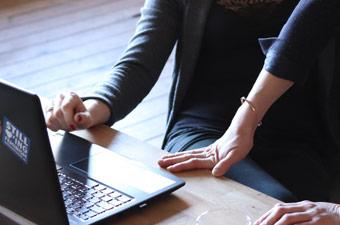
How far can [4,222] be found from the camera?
3.95 feet

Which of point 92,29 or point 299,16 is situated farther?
point 92,29

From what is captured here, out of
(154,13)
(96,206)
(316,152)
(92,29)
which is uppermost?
(154,13)

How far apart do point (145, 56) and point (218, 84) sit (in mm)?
189

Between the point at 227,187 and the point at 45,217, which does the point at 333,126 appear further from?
the point at 45,217

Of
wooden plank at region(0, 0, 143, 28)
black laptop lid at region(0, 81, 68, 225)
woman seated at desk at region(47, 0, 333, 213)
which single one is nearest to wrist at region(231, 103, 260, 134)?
woman seated at desk at region(47, 0, 333, 213)

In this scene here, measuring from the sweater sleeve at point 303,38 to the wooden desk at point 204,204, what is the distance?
0.93 ft

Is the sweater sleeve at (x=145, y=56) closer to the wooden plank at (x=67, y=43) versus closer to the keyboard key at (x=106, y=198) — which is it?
the keyboard key at (x=106, y=198)

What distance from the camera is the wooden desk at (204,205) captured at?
3.86ft

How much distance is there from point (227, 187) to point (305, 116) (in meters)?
0.50

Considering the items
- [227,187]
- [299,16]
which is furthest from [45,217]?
[299,16]

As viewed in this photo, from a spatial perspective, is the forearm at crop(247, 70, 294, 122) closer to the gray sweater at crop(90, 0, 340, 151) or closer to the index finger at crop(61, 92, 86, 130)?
the gray sweater at crop(90, 0, 340, 151)

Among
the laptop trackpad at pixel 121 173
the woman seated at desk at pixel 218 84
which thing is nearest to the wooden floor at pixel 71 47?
the woman seated at desk at pixel 218 84

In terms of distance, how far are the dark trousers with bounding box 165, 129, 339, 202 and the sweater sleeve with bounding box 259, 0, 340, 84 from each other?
0.69ft

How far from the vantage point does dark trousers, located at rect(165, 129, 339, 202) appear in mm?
1562
